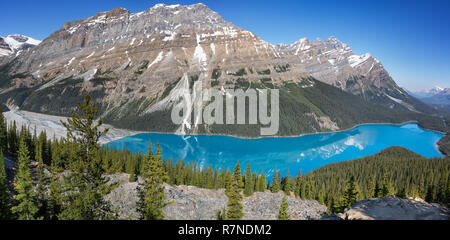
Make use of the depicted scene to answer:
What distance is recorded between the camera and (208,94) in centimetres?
16662

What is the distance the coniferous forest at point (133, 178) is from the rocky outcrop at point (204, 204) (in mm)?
2117

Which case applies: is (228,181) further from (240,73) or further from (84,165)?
Answer: (240,73)

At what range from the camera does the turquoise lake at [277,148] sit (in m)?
87.2

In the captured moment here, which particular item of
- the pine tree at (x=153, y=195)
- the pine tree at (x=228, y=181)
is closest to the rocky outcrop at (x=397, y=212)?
the pine tree at (x=153, y=195)

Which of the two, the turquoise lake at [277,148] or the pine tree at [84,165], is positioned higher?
the pine tree at [84,165]

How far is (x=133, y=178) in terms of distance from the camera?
41625mm

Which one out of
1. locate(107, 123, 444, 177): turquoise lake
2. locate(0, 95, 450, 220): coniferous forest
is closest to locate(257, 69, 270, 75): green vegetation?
locate(107, 123, 444, 177): turquoise lake

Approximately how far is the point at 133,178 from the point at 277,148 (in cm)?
7988

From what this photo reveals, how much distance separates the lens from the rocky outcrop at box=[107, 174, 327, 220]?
32.2 m

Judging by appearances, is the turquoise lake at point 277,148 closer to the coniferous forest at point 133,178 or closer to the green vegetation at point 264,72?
the coniferous forest at point 133,178

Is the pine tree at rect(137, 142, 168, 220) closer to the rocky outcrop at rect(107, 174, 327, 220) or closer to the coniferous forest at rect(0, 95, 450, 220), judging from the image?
the coniferous forest at rect(0, 95, 450, 220)

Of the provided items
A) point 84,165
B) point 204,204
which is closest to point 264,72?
point 204,204
